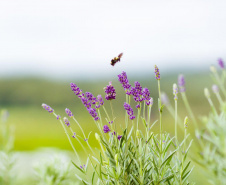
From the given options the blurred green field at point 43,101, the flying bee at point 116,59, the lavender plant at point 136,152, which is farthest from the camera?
the blurred green field at point 43,101

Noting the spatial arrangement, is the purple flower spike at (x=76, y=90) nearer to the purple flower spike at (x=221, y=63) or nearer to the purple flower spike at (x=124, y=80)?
the purple flower spike at (x=124, y=80)

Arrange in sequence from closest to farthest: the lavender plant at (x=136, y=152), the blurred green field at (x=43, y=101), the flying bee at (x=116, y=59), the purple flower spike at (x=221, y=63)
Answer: the purple flower spike at (x=221, y=63), the lavender plant at (x=136, y=152), the flying bee at (x=116, y=59), the blurred green field at (x=43, y=101)

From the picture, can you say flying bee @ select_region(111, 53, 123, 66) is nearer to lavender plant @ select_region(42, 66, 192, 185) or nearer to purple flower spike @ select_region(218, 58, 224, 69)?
lavender plant @ select_region(42, 66, 192, 185)

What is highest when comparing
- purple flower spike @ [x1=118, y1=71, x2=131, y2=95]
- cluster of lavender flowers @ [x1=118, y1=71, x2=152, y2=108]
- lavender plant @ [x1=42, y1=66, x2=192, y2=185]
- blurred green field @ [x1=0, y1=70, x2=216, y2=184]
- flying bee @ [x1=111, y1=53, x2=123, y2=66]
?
blurred green field @ [x1=0, y1=70, x2=216, y2=184]

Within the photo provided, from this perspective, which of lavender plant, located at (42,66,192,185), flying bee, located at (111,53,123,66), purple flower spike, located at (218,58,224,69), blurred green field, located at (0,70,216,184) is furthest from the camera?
blurred green field, located at (0,70,216,184)

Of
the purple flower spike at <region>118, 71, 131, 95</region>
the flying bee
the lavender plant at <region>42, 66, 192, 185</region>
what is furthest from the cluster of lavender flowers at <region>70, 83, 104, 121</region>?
the flying bee

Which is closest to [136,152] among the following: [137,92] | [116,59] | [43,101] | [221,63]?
[137,92]

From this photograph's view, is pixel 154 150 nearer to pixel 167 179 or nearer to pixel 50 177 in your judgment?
pixel 167 179

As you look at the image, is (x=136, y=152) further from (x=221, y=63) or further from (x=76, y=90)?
(x=221, y=63)

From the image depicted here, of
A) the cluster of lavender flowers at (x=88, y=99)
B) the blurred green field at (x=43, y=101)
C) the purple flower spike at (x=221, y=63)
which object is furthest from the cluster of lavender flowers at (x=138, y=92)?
the blurred green field at (x=43, y=101)

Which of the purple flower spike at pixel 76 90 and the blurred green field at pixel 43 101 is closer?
the purple flower spike at pixel 76 90

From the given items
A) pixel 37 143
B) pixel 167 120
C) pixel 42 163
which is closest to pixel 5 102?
pixel 37 143
